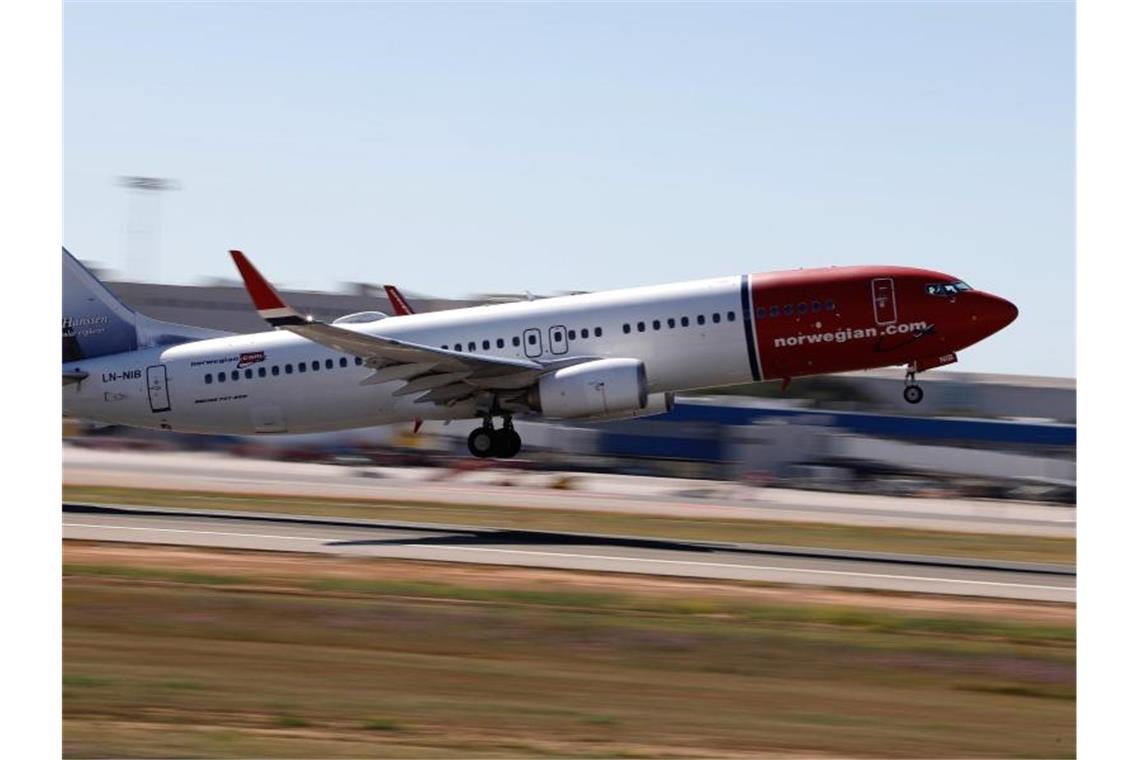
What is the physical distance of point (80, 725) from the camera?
16.2 metres

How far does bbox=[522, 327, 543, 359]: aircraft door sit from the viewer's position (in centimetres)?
3744

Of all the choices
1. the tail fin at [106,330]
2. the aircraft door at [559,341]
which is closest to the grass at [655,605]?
the aircraft door at [559,341]

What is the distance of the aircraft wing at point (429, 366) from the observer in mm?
35656

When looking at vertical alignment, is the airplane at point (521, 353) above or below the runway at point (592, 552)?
above

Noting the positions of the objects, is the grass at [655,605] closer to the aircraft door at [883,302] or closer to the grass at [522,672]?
the grass at [522,672]

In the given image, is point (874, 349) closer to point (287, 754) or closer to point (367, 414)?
point (367, 414)

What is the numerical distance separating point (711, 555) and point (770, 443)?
32249mm

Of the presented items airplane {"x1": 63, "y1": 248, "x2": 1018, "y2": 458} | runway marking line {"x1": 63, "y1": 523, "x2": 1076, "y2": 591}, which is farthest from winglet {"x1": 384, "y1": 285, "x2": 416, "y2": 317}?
runway marking line {"x1": 63, "y1": 523, "x2": 1076, "y2": 591}

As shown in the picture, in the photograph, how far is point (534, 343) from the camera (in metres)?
37.5

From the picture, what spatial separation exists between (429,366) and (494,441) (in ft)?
9.38

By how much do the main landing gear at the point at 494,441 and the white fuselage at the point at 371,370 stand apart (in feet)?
2.22

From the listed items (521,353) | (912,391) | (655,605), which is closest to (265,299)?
(521,353)

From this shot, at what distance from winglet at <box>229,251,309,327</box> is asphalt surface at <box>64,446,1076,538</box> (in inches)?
479

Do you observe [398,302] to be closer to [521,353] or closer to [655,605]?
[521,353]
